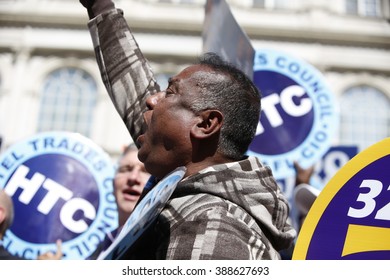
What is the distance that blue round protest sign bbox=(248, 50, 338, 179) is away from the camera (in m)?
2.40

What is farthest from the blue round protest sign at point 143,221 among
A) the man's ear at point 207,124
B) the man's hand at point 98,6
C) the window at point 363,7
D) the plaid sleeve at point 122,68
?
the window at point 363,7

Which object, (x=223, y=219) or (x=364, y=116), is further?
(x=364, y=116)

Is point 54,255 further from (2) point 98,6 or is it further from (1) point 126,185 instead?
(2) point 98,6

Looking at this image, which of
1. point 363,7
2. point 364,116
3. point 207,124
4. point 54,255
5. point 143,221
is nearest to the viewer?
A: point 143,221

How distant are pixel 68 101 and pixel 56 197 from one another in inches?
435

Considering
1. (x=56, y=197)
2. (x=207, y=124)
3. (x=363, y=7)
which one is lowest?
(x=56, y=197)

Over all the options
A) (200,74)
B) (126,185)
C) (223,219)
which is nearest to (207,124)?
(200,74)

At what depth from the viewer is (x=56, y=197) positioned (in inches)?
87.0

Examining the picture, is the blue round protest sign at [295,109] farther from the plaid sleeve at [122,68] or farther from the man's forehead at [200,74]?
the man's forehead at [200,74]

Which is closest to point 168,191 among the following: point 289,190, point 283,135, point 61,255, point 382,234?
point 382,234

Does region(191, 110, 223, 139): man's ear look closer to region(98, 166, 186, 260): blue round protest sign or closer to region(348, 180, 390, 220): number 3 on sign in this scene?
region(98, 166, 186, 260): blue round protest sign

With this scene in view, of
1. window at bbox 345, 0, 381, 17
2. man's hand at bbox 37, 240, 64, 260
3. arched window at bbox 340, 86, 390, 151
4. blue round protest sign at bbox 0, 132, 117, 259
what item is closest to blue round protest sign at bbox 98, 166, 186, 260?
man's hand at bbox 37, 240, 64, 260

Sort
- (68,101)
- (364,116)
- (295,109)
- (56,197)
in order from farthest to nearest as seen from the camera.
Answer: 1. (68,101)
2. (364,116)
3. (295,109)
4. (56,197)

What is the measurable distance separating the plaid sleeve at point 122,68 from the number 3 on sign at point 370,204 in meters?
0.47
